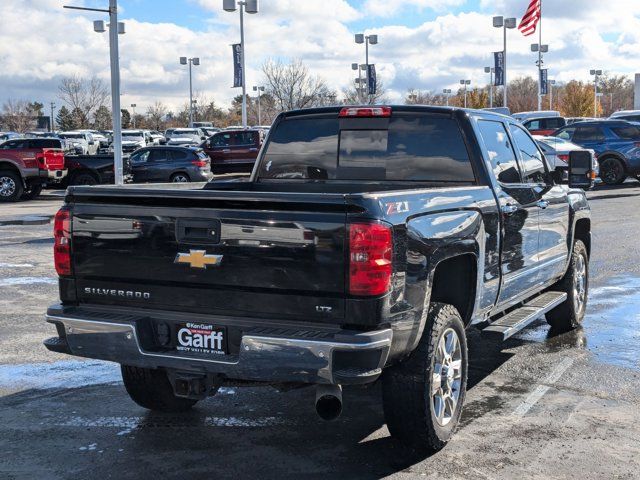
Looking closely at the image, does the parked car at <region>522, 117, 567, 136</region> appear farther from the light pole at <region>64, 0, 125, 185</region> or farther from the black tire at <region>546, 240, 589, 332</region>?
the black tire at <region>546, 240, 589, 332</region>

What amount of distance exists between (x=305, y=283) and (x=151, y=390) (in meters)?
1.87

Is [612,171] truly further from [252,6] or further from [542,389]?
[542,389]

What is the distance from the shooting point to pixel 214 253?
431cm

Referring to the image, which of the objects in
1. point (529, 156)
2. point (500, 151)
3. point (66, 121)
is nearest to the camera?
point (500, 151)

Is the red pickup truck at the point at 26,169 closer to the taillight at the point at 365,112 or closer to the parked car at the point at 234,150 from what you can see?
the parked car at the point at 234,150

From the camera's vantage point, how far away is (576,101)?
269 ft

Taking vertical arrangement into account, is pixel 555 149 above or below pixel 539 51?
below

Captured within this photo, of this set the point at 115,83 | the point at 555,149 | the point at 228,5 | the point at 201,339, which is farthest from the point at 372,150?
the point at 228,5

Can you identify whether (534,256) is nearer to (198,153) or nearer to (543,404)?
(543,404)

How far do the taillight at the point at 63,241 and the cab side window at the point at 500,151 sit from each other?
2.88 m

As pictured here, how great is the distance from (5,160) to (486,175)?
832 inches

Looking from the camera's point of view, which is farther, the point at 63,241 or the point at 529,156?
the point at 529,156

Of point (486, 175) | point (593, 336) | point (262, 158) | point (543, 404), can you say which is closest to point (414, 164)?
point (486, 175)

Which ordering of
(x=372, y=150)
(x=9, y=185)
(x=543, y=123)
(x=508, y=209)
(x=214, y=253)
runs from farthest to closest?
1. (x=543, y=123)
2. (x=9, y=185)
3. (x=372, y=150)
4. (x=508, y=209)
5. (x=214, y=253)
